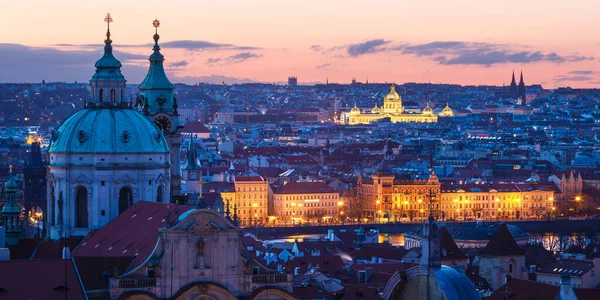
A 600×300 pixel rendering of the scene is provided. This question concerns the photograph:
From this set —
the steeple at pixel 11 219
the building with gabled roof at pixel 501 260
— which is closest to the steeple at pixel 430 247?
the steeple at pixel 11 219

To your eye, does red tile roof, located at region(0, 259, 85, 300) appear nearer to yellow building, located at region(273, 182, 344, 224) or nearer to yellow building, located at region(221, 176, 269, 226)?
yellow building, located at region(221, 176, 269, 226)

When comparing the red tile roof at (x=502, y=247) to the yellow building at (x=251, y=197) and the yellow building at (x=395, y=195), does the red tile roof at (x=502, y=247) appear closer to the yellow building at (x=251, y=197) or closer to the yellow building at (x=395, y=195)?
the yellow building at (x=251, y=197)

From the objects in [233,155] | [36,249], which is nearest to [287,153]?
[233,155]

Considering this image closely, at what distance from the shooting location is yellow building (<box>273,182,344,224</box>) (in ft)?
394

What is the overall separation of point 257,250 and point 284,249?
9.03ft

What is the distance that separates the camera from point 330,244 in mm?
75312

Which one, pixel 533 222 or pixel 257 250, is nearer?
pixel 257 250

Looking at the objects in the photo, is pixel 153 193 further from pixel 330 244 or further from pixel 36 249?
pixel 330 244

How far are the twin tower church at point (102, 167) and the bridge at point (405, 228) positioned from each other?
48710mm

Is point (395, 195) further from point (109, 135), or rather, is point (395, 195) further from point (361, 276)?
point (109, 135)

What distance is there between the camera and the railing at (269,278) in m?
41.5

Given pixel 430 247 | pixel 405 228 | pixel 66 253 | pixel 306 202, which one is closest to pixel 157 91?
pixel 66 253

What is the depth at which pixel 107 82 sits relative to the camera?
5419 centimetres

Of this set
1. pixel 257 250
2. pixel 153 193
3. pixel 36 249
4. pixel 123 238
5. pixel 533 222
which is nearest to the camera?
pixel 123 238
